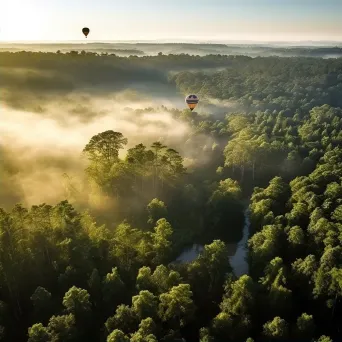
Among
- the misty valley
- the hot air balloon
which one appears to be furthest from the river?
the hot air balloon

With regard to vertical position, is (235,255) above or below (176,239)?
below

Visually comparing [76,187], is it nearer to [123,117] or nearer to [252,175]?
[252,175]

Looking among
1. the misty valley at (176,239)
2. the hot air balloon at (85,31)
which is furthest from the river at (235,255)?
the hot air balloon at (85,31)

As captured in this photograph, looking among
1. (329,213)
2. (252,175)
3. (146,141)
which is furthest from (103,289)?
(146,141)

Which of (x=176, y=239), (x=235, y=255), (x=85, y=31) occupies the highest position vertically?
(x=85, y=31)

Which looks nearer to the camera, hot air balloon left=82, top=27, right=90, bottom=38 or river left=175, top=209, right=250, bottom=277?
river left=175, top=209, right=250, bottom=277

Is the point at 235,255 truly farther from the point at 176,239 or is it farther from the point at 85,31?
the point at 85,31

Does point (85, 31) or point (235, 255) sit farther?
point (85, 31)

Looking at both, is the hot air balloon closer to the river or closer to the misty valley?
the misty valley

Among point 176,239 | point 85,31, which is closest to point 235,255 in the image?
point 176,239

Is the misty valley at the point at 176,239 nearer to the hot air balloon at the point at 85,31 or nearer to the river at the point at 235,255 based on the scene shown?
the river at the point at 235,255

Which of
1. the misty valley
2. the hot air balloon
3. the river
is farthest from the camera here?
the hot air balloon
